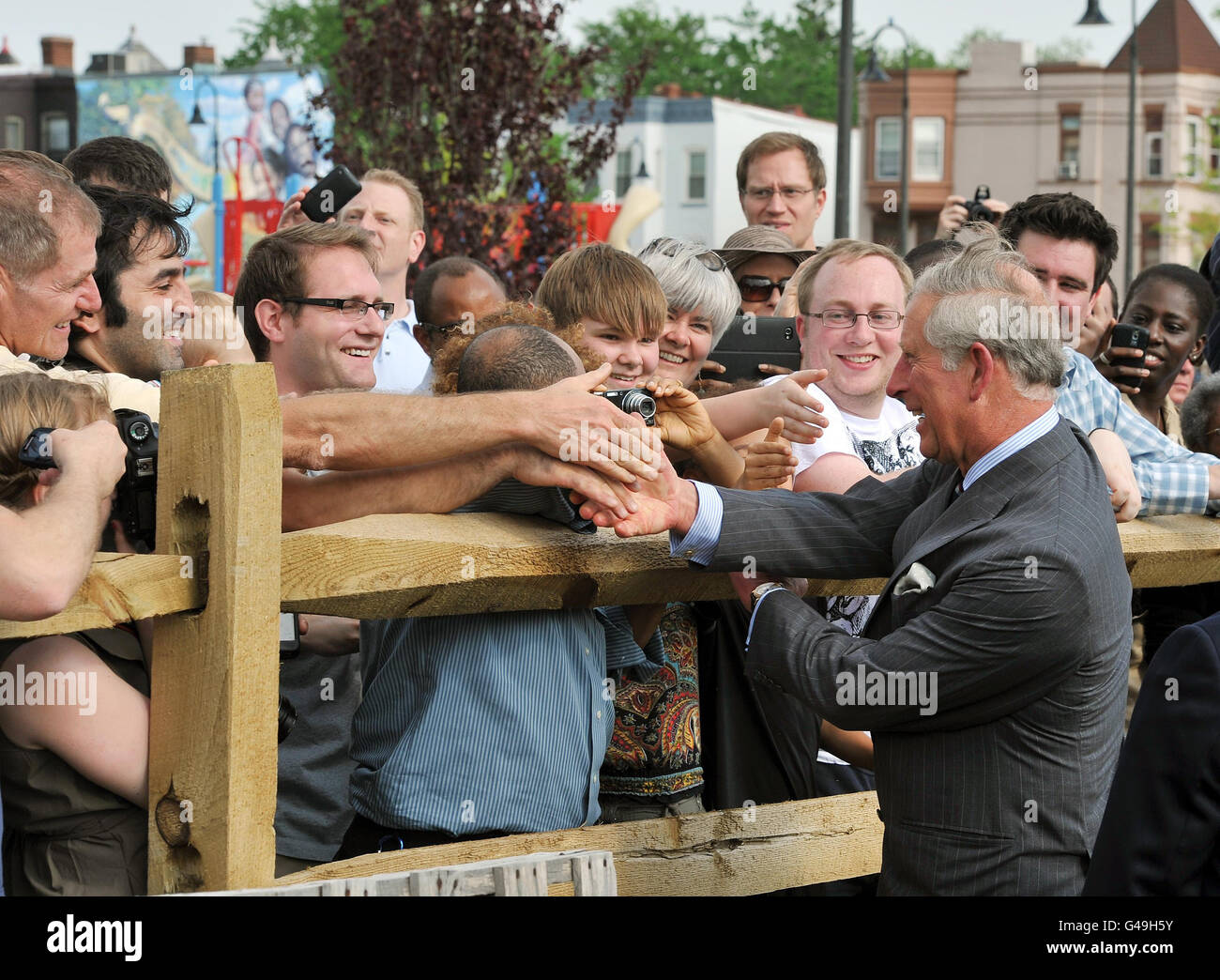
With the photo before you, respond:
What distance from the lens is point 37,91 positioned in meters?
55.8

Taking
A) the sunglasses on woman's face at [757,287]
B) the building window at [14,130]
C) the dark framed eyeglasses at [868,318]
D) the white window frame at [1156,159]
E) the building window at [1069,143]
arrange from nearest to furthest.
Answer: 1. the dark framed eyeglasses at [868,318]
2. the sunglasses on woman's face at [757,287]
3. the building window at [14,130]
4. the white window frame at [1156,159]
5. the building window at [1069,143]

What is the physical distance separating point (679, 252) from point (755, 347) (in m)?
0.57

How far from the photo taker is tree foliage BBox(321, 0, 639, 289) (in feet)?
51.8

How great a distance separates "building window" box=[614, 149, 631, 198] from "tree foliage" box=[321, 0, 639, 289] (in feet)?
140

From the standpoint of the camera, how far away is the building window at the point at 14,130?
55469 mm

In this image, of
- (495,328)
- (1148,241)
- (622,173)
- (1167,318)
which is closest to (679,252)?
(495,328)

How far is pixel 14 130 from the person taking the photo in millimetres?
55750

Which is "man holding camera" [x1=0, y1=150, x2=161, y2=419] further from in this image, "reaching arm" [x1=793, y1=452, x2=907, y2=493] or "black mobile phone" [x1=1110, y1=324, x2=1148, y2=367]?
"black mobile phone" [x1=1110, y1=324, x2=1148, y2=367]

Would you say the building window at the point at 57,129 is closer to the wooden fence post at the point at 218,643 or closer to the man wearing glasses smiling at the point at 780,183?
the man wearing glasses smiling at the point at 780,183

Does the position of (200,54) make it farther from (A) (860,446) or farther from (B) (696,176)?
(A) (860,446)

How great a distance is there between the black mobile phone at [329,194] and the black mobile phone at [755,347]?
1572mm

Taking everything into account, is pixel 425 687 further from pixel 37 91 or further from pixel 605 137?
pixel 37 91
